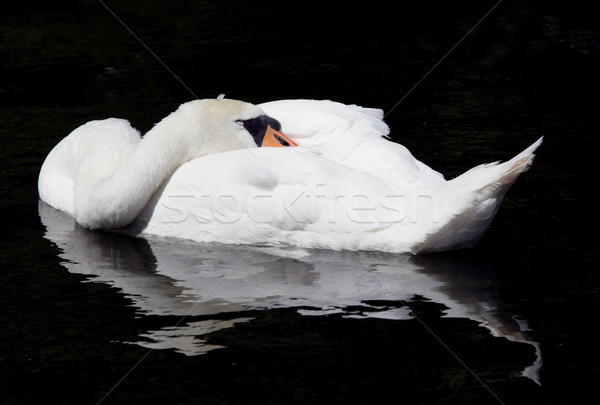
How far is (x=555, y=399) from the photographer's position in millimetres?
5008

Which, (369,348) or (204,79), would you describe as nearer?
(369,348)

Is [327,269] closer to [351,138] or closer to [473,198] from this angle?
[473,198]

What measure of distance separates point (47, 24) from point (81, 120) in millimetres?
3842

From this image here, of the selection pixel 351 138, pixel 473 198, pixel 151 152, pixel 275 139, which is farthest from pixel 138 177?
pixel 473 198

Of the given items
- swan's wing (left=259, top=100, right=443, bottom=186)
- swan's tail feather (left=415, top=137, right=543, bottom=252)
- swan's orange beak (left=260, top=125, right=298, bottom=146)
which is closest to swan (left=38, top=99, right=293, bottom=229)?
swan's orange beak (left=260, top=125, right=298, bottom=146)

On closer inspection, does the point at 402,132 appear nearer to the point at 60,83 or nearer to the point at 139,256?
the point at 139,256

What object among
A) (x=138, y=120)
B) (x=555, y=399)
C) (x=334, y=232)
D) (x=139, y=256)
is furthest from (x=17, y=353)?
(x=138, y=120)

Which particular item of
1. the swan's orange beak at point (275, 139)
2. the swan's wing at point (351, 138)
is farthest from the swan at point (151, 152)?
the swan's wing at point (351, 138)

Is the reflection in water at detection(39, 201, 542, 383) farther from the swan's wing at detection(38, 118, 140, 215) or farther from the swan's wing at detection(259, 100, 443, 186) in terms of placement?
the swan's wing at detection(259, 100, 443, 186)

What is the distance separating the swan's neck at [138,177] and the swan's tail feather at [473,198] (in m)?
2.01

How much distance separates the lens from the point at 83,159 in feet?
27.0

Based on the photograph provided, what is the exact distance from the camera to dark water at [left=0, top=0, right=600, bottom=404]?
17.5ft

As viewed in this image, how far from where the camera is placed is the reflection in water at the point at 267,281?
607 centimetres

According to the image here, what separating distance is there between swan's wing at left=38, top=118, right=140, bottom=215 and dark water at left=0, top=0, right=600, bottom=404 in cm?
22
